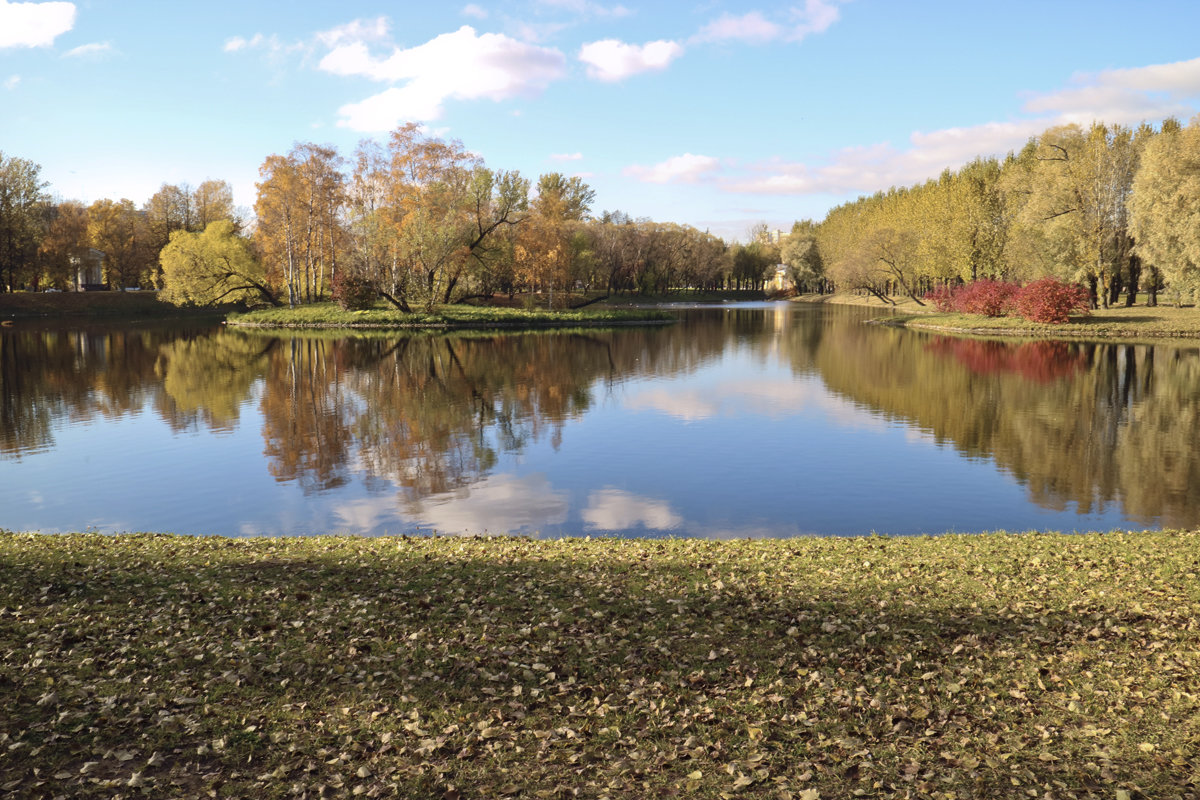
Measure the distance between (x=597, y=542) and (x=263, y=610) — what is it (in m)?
5.53

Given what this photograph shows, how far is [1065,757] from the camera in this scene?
6.45 metres

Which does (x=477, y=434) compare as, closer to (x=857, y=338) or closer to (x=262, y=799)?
(x=262, y=799)

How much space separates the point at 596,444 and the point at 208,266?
213ft

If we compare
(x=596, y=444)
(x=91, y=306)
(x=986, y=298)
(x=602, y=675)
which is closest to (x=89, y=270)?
(x=91, y=306)

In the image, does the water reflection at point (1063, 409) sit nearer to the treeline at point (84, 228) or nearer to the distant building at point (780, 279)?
the treeline at point (84, 228)

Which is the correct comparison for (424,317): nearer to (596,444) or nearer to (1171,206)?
(596,444)

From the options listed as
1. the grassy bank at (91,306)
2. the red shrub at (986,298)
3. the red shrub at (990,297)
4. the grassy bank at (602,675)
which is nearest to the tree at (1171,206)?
the red shrub at (990,297)

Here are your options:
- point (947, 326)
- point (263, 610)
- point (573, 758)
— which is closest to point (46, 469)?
point (263, 610)

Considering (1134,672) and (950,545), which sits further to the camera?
(950,545)

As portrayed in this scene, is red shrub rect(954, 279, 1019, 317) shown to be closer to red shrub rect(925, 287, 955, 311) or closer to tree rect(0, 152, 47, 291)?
red shrub rect(925, 287, 955, 311)

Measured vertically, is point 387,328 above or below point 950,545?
above

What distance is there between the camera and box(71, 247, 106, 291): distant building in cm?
8888

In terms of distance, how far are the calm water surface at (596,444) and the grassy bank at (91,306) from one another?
42.7m

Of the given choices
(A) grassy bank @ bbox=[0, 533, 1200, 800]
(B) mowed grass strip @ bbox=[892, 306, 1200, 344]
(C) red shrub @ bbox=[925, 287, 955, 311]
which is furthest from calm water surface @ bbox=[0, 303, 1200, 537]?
(C) red shrub @ bbox=[925, 287, 955, 311]
